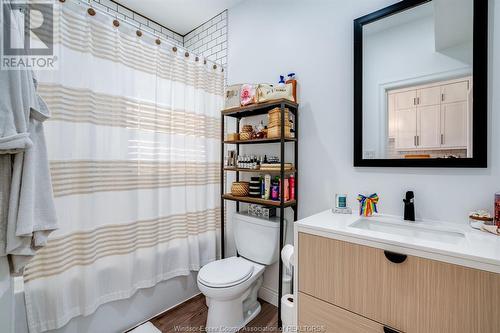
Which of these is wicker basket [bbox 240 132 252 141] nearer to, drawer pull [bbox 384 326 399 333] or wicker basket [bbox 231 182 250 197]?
wicker basket [bbox 231 182 250 197]

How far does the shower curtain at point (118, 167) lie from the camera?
135 centimetres

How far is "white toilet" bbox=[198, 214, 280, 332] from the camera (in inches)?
60.1

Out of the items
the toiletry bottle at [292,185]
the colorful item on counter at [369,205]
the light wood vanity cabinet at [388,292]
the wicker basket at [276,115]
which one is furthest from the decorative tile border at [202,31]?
the light wood vanity cabinet at [388,292]

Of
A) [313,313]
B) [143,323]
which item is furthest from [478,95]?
[143,323]

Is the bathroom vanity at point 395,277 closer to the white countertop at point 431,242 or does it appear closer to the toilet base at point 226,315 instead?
the white countertop at point 431,242

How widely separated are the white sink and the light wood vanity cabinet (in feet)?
0.83

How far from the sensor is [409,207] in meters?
1.28

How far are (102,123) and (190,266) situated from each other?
4.38 feet

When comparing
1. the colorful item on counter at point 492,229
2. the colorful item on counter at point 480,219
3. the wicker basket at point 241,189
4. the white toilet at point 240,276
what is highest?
the wicker basket at point 241,189

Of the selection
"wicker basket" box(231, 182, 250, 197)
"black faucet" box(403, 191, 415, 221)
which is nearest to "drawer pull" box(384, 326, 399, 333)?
"black faucet" box(403, 191, 415, 221)

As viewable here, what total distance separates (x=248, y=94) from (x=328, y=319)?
60.7 inches

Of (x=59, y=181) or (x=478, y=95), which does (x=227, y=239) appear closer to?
(x=59, y=181)

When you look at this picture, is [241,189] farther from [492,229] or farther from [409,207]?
[492,229]

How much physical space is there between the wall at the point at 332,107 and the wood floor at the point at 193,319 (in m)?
0.84
